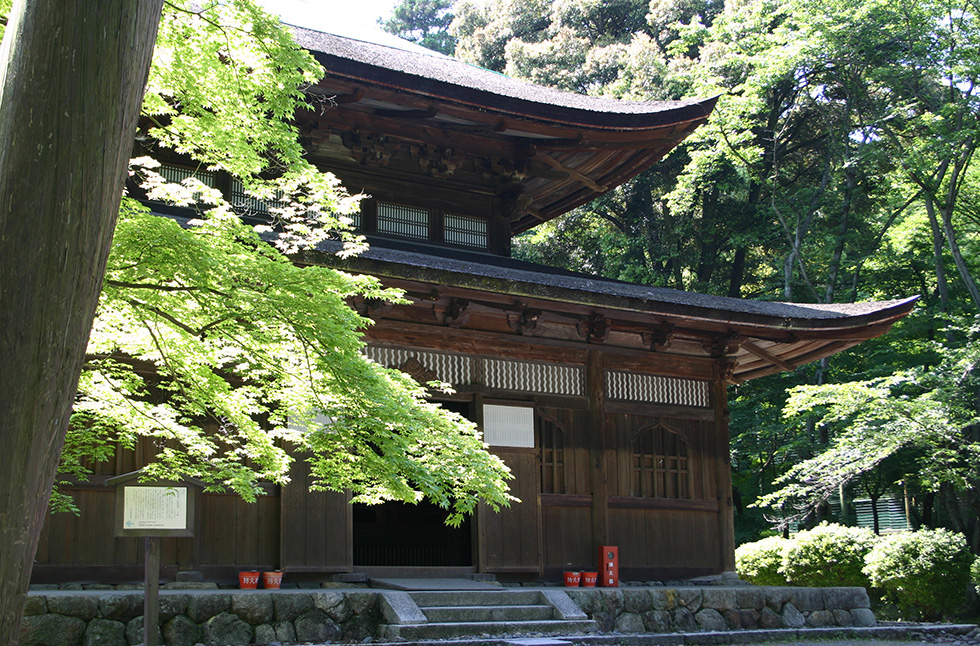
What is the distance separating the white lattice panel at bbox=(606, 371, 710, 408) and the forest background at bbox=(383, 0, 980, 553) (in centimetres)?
426

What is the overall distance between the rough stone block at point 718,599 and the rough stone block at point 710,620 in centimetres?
6

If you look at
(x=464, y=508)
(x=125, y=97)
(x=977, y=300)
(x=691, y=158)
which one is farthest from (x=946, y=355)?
(x=125, y=97)

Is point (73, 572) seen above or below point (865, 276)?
below

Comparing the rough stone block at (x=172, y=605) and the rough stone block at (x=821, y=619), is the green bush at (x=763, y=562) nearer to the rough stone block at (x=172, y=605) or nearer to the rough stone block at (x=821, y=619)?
the rough stone block at (x=821, y=619)

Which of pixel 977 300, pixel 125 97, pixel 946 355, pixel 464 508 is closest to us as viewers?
pixel 125 97

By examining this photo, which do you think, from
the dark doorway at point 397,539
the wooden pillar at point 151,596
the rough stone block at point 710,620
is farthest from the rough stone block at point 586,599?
the dark doorway at point 397,539

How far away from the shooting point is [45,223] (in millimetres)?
3832

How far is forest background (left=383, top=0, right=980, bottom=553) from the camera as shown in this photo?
17.8 metres

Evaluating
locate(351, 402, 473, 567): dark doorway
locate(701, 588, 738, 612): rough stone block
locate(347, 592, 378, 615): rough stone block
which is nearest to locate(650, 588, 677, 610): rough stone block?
locate(701, 588, 738, 612): rough stone block

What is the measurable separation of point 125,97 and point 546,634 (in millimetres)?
7020

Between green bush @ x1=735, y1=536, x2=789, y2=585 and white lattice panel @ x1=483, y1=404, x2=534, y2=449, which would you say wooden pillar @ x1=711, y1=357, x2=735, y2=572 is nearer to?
white lattice panel @ x1=483, y1=404, x2=534, y2=449

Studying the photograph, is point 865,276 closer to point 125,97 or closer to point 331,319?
point 331,319

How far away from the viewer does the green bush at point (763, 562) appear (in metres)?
17.8

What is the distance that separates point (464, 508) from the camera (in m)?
6.84
